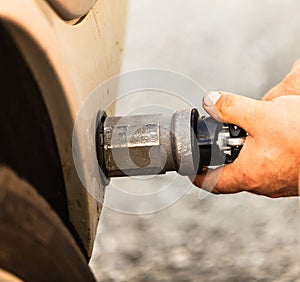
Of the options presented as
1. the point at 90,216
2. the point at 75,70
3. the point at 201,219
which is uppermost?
the point at 75,70

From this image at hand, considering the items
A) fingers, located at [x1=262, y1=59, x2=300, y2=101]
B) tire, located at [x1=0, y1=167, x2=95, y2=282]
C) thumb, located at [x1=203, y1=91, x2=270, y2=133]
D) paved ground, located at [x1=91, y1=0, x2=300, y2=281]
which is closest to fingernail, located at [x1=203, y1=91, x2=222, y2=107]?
thumb, located at [x1=203, y1=91, x2=270, y2=133]

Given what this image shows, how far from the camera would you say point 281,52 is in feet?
7.94

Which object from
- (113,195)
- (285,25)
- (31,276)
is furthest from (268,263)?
(285,25)

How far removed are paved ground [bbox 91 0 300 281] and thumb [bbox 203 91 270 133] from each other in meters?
0.65

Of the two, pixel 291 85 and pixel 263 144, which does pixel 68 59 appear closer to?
pixel 263 144

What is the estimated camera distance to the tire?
0.75 m

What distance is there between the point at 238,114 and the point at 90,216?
0.25 m

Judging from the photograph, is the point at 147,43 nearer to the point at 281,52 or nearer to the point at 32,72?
the point at 281,52

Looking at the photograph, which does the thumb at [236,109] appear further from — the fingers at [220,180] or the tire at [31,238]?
the tire at [31,238]

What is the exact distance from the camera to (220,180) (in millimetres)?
1045

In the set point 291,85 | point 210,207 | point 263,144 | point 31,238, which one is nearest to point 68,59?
point 31,238

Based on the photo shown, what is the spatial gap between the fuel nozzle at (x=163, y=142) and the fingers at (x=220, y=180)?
25 millimetres

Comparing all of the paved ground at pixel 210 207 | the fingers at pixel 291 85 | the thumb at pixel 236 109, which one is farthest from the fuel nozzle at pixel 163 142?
the paved ground at pixel 210 207

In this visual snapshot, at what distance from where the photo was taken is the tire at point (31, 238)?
2.47 feet
